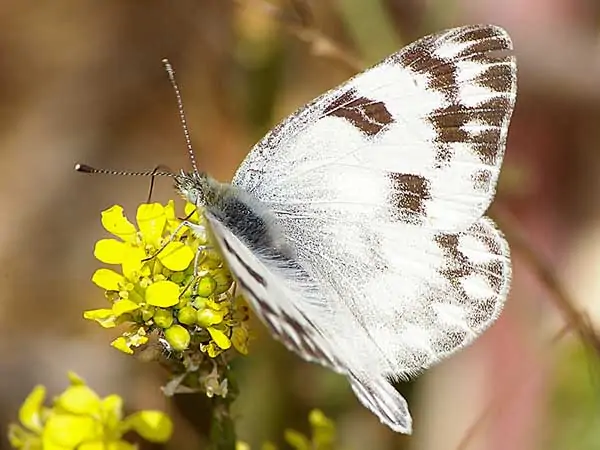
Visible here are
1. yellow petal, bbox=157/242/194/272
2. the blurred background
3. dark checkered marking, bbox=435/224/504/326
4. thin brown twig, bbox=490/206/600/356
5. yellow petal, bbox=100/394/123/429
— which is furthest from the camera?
the blurred background

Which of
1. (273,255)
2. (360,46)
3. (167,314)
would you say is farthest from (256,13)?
(167,314)

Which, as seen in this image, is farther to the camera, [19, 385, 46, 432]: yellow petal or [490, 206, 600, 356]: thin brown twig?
[490, 206, 600, 356]: thin brown twig

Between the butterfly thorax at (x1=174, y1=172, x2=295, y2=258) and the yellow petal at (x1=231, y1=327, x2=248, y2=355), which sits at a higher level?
the butterfly thorax at (x1=174, y1=172, x2=295, y2=258)


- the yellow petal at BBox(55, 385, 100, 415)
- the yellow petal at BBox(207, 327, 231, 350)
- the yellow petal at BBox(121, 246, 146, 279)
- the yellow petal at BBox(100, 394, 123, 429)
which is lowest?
the yellow petal at BBox(100, 394, 123, 429)

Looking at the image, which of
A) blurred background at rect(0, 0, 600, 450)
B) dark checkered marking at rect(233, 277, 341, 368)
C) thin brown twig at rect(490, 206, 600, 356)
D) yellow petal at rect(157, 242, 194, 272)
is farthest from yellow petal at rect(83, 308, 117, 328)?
thin brown twig at rect(490, 206, 600, 356)

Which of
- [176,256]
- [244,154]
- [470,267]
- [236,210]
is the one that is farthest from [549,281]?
[244,154]

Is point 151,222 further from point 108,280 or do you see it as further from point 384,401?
point 384,401

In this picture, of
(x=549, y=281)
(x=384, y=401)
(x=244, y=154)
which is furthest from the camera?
(x=244, y=154)

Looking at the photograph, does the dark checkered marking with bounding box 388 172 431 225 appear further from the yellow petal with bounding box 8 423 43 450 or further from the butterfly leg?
the yellow petal with bounding box 8 423 43 450
